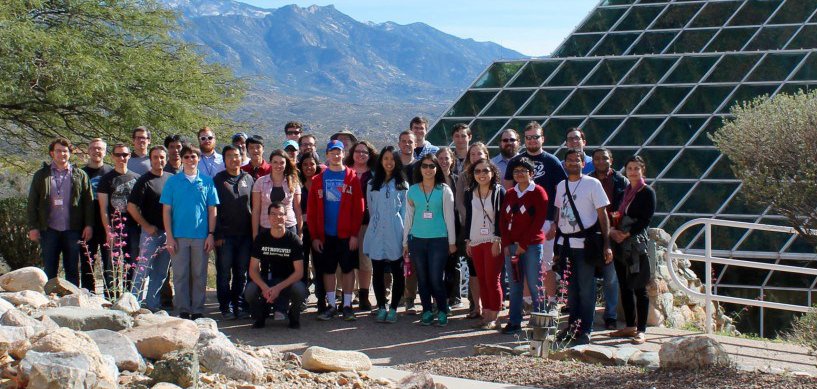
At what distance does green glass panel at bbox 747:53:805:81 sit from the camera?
875 inches

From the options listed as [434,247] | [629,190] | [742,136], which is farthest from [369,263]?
[742,136]

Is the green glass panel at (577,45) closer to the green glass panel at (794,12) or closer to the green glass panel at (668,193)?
the green glass panel at (794,12)

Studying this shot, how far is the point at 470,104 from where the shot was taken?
Result: 24.8 metres

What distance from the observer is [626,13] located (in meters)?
28.4

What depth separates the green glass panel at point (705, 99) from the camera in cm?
2247

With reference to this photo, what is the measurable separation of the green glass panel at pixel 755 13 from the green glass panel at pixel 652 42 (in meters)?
1.72

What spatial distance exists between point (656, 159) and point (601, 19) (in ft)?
26.0

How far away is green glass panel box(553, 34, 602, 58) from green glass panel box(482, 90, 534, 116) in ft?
9.84

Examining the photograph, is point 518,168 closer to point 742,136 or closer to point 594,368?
point 594,368

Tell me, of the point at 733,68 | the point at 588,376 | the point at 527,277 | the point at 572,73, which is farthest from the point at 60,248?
the point at 733,68

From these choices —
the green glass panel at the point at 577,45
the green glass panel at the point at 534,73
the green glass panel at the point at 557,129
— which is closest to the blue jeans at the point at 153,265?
the green glass panel at the point at 557,129

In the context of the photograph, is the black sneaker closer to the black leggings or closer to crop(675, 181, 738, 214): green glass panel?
the black leggings

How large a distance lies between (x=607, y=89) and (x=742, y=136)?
8.15 m

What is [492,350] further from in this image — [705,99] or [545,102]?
[545,102]
